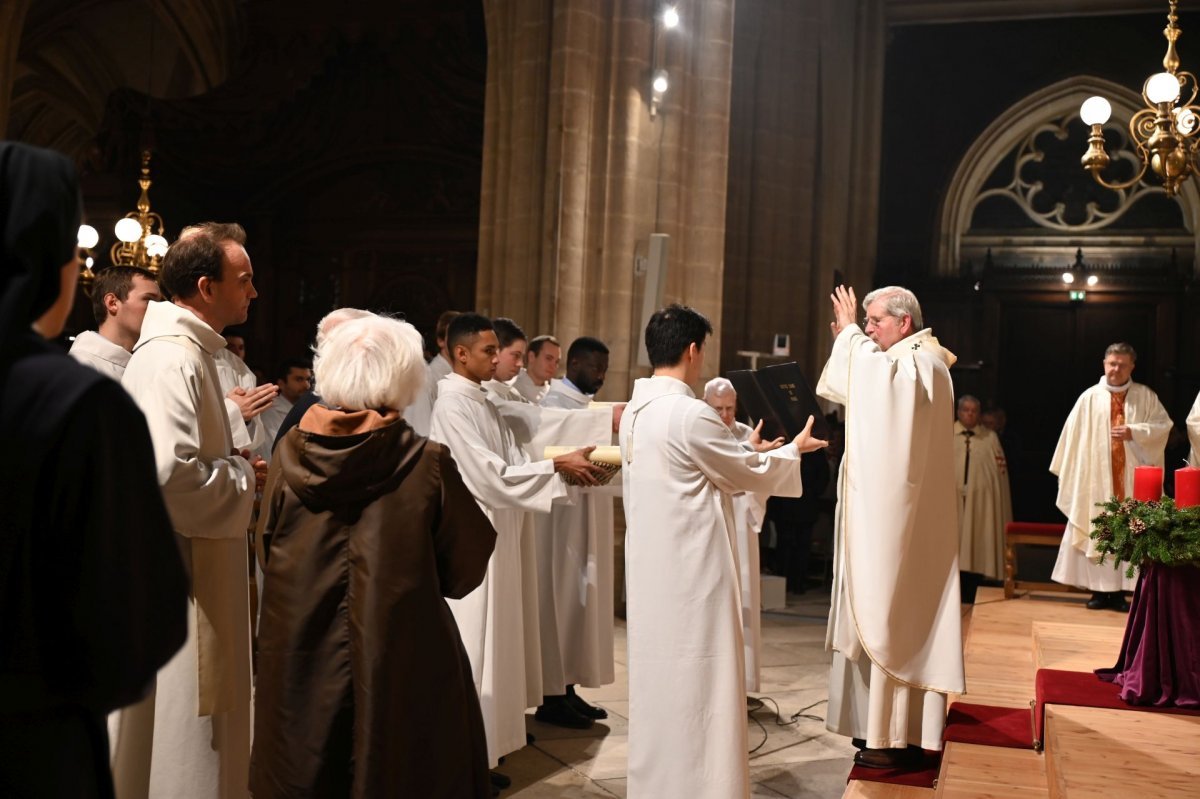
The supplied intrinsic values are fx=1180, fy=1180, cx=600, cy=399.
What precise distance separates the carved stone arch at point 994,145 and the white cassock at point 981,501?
699cm

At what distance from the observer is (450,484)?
272 cm

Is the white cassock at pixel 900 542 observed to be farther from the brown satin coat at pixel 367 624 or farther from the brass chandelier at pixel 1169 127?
the brass chandelier at pixel 1169 127

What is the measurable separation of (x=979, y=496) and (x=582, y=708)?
7301 mm

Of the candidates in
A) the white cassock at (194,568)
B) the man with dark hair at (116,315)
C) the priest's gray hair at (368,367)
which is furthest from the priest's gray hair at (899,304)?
the man with dark hair at (116,315)

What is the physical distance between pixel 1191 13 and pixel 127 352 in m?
17.6

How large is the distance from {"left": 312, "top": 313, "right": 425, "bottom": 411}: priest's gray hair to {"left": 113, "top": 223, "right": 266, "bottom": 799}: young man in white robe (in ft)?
1.91

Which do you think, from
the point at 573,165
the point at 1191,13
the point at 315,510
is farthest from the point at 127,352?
the point at 1191,13

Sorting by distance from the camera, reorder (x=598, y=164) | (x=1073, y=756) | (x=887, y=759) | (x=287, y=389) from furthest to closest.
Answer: (x=598, y=164)
(x=287, y=389)
(x=887, y=759)
(x=1073, y=756)

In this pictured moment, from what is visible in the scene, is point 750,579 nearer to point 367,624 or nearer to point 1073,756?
point 1073,756

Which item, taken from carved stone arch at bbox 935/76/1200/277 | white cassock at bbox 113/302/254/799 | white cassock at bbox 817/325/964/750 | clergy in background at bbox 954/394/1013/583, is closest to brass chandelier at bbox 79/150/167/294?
clergy in background at bbox 954/394/1013/583

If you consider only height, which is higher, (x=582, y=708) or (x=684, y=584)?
(x=684, y=584)

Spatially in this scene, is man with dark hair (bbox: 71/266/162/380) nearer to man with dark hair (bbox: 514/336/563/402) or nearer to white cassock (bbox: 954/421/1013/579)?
man with dark hair (bbox: 514/336/563/402)

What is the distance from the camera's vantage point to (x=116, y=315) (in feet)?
15.4

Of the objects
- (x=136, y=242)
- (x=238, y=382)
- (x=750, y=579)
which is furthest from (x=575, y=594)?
(x=136, y=242)
